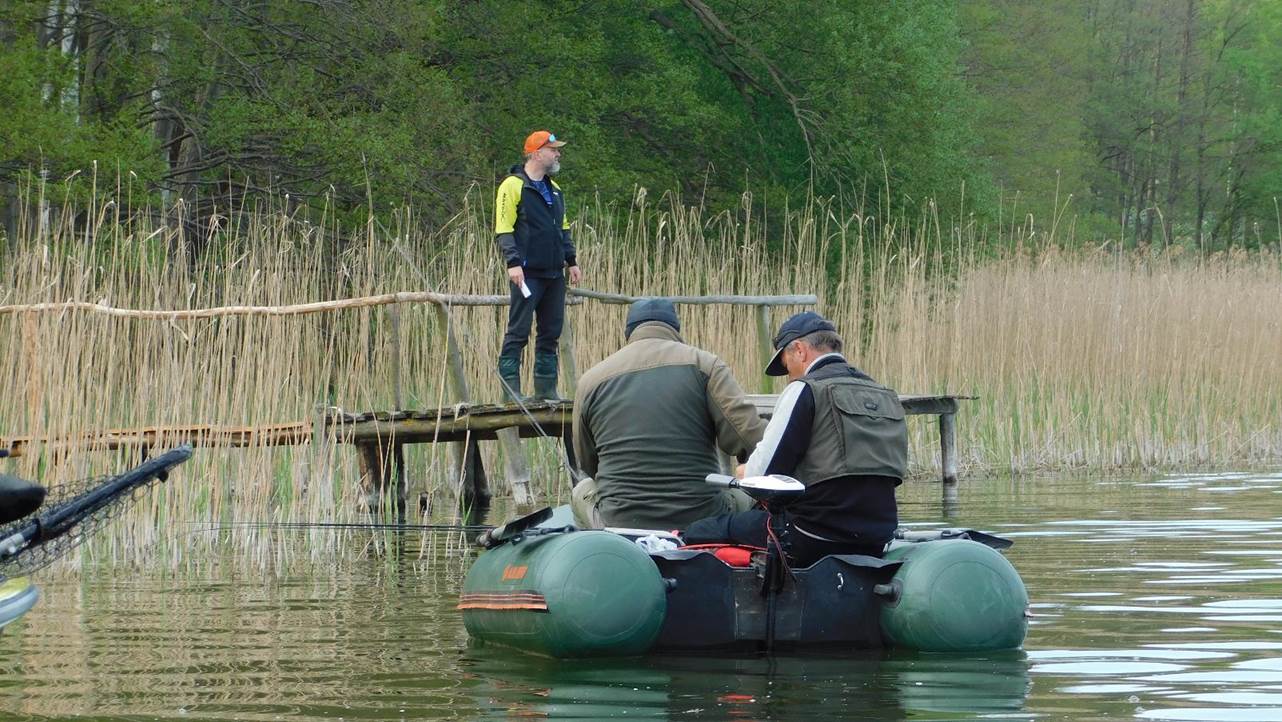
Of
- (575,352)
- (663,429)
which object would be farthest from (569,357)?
(663,429)

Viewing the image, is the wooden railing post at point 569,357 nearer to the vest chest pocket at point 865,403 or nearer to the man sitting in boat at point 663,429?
the man sitting in boat at point 663,429

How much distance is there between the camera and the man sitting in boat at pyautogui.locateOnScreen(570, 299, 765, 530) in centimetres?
775

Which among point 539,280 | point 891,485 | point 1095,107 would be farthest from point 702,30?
point 1095,107

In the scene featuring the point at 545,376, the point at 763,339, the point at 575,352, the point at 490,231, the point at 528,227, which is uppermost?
the point at 490,231

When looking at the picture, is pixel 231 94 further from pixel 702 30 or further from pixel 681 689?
pixel 681 689

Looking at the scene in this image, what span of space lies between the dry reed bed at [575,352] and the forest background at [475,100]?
171cm

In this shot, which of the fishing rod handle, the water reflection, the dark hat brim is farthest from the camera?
the dark hat brim

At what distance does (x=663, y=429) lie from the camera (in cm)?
776

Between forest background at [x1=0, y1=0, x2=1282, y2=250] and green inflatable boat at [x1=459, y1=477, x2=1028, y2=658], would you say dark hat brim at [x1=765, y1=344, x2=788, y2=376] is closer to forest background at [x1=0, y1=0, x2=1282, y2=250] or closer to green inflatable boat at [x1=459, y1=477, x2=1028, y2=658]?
green inflatable boat at [x1=459, y1=477, x2=1028, y2=658]

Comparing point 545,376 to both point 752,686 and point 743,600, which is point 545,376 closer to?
point 743,600

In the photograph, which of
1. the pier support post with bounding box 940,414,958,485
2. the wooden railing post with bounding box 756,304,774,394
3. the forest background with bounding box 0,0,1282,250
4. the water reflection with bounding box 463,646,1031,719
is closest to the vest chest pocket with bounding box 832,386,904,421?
the water reflection with bounding box 463,646,1031,719

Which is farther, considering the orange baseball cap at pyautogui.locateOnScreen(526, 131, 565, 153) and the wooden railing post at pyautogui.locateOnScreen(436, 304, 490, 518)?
the wooden railing post at pyautogui.locateOnScreen(436, 304, 490, 518)

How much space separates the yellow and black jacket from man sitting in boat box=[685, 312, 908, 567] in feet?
15.8

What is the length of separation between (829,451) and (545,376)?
5.42 metres
